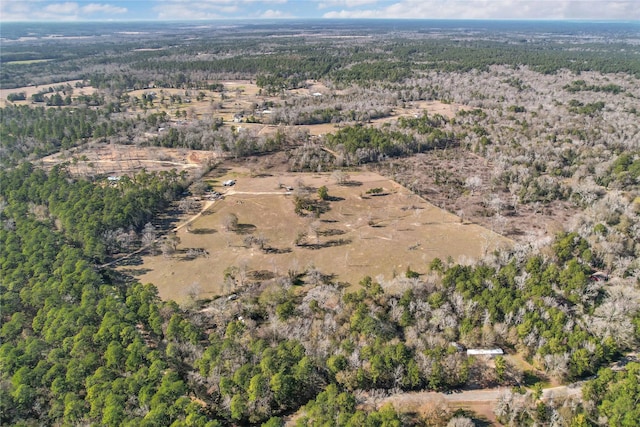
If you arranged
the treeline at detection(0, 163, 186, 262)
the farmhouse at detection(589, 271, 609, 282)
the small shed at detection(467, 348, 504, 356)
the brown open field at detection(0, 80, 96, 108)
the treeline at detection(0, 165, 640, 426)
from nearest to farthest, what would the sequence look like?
the treeline at detection(0, 165, 640, 426)
the small shed at detection(467, 348, 504, 356)
the farmhouse at detection(589, 271, 609, 282)
the treeline at detection(0, 163, 186, 262)
the brown open field at detection(0, 80, 96, 108)

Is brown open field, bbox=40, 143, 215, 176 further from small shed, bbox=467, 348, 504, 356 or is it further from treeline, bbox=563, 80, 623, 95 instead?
treeline, bbox=563, 80, 623, 95

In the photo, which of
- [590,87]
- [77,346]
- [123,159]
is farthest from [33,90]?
[590,87]

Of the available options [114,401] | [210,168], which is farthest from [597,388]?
[210,168]

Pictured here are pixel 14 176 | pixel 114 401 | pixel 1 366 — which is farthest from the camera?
pixel 14 176

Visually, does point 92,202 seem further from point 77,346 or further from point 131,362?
point 131,362

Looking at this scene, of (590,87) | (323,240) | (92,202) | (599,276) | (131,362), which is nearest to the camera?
(131,362)

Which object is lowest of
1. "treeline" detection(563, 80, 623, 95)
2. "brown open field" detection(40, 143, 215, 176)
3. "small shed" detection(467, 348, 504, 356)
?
"small shed" detection(467, 348, 504, 356)

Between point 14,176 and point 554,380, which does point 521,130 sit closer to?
point 554,380

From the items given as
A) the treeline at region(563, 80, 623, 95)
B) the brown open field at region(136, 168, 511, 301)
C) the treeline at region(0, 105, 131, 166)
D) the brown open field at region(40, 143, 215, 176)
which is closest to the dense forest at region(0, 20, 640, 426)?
the brown open field at region(136, 168, 511, 301)
